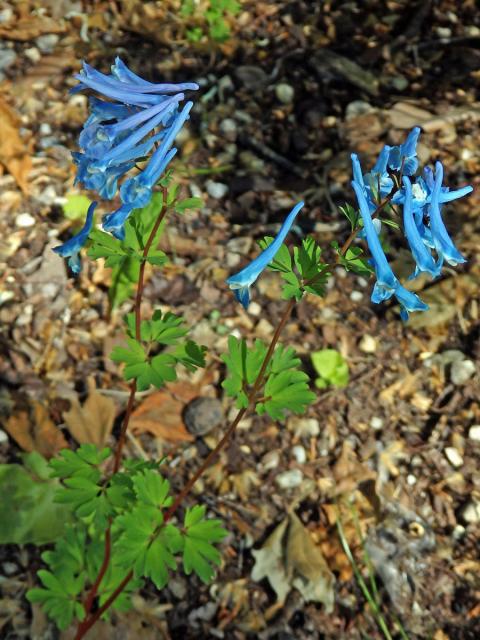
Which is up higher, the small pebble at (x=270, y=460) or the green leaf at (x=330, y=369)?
the green leaf at (x=330, y=369)

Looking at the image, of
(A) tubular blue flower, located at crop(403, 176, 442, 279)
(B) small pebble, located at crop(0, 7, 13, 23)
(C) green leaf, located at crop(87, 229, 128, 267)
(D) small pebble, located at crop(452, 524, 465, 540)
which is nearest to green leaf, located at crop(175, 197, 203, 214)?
(C) green leaf, located at crop(87, 229, 128, 267)

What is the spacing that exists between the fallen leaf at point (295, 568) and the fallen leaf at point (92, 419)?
0.96 metres

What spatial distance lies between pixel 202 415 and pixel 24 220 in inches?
67.1

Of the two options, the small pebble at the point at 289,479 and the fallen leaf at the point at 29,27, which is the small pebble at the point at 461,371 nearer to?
the small pebble at the point at 289,479

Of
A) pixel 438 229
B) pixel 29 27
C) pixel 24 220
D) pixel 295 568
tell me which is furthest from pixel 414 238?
pixel 29 27

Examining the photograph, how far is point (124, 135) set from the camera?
2012mm

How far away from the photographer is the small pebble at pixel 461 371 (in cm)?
407

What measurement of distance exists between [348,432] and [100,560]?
58.7 inches

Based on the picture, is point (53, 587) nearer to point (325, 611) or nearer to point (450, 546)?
point (325, 611)

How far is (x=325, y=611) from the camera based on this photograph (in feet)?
10.9

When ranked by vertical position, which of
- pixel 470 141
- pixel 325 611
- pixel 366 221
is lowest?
pixel 325 611

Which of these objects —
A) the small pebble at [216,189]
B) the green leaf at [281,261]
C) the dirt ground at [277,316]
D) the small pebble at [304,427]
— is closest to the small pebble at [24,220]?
the dirt ground at [277,316]

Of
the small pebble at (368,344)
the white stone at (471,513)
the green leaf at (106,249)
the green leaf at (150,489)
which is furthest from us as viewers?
the small pebble at (368,344)

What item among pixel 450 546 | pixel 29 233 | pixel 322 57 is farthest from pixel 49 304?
pixel 322 57
